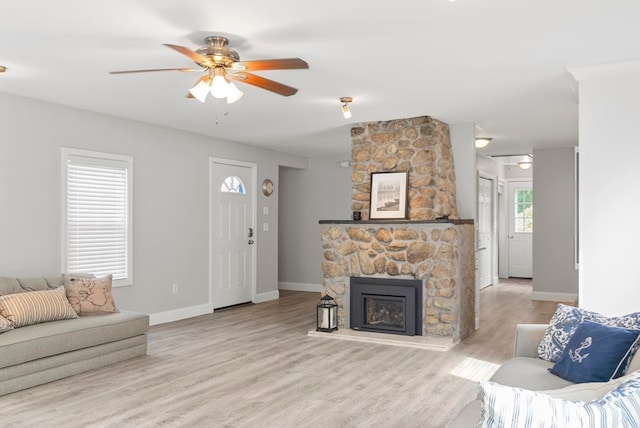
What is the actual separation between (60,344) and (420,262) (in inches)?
139

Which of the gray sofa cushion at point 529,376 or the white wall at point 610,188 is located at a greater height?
the white wall at point 610,188

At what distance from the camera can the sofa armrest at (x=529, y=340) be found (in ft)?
11.0

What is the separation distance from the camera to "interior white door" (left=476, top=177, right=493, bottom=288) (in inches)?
397

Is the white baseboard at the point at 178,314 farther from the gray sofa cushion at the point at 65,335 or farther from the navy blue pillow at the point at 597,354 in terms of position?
the navy blue pillow at the point at 597,354

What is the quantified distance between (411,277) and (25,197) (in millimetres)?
3935

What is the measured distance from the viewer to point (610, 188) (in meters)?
3.95

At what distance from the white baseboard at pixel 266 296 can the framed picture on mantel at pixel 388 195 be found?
9.39 ft

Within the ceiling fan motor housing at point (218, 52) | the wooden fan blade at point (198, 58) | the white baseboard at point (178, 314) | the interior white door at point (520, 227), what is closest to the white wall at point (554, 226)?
the interior white door at point (520, 227)

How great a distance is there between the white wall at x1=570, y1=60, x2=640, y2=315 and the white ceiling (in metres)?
0.25

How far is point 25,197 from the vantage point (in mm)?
5105

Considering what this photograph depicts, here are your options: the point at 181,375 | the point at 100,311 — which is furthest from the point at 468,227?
the point at 100,311

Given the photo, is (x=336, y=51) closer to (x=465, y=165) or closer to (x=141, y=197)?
(x=465, y=165)

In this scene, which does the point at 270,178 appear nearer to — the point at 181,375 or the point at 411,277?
the point at 411,277

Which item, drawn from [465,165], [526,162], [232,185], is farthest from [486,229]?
[232,185]
